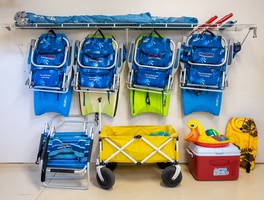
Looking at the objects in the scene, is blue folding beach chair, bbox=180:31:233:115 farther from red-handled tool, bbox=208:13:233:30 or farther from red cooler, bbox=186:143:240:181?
red cooler, bbox=186:143:240:181

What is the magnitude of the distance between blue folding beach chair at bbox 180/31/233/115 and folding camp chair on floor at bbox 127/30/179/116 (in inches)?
5.8

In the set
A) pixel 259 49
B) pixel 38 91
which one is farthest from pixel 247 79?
pixel 38 91

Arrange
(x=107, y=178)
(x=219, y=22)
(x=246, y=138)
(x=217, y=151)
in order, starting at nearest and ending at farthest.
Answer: (x=107, y=178)
(x=217, y=151)
(x=219, y=22)
(x=246, y=138)

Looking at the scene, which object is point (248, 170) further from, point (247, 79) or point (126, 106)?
point (126, 106)

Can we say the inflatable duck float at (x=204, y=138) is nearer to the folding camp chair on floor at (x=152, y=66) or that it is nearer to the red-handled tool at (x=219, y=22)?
the folding camp chair on floor at (x=152, y=66)

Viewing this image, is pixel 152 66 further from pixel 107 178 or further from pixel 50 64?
pixel 107 178

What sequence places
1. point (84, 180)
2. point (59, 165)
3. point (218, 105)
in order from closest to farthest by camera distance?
point (59, 165) → point (84, 180) → point (218, 105)

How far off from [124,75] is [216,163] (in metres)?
1.50

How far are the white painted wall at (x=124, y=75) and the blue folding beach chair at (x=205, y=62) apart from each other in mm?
230

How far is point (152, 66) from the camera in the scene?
2.93 metres

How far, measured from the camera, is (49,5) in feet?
10.4

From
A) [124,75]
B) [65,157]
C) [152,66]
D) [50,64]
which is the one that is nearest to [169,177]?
[65,157]

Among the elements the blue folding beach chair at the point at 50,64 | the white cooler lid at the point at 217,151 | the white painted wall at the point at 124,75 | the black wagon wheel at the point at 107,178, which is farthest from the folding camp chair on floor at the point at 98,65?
the white cooler lid at the point at 217,151

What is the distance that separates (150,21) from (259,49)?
4.79 ft
